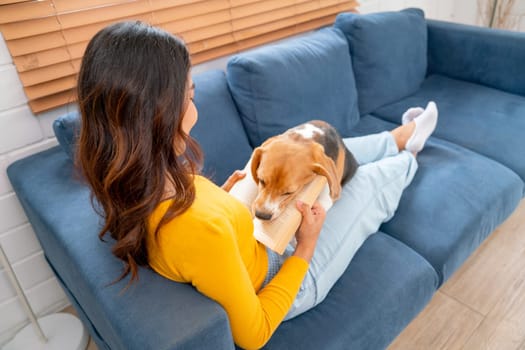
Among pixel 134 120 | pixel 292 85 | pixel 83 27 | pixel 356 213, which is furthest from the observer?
pixel 292 85

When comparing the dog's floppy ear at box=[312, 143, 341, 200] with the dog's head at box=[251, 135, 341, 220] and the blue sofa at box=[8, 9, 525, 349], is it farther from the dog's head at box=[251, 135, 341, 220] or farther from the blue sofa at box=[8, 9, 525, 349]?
the blue sofa at box=[8, 9, 525, 349]

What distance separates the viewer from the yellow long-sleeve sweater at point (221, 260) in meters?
0.78

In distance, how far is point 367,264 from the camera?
4.17 ft

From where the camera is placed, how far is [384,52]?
6.91 feet

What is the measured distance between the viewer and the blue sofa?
0.91 metres

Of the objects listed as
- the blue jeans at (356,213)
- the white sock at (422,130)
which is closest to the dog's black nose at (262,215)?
the blue jeans at (356,213)

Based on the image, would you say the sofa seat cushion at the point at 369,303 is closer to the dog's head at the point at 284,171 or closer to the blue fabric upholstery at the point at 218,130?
the dog's head at the point at 284,171

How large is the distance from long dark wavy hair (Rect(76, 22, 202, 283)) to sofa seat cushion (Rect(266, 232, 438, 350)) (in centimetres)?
53

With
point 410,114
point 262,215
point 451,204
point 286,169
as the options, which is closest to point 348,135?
point 410,114

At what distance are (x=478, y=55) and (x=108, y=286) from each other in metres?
2.37

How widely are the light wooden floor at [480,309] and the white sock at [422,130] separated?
614 mm

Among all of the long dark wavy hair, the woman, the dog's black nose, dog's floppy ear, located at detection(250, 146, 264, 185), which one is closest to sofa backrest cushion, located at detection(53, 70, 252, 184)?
dog's floppy ear, located at detection(250, 146, 264, 185)

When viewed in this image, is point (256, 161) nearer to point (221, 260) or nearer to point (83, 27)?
point (221, 260)

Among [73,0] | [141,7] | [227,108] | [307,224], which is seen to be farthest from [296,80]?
[73,0]
